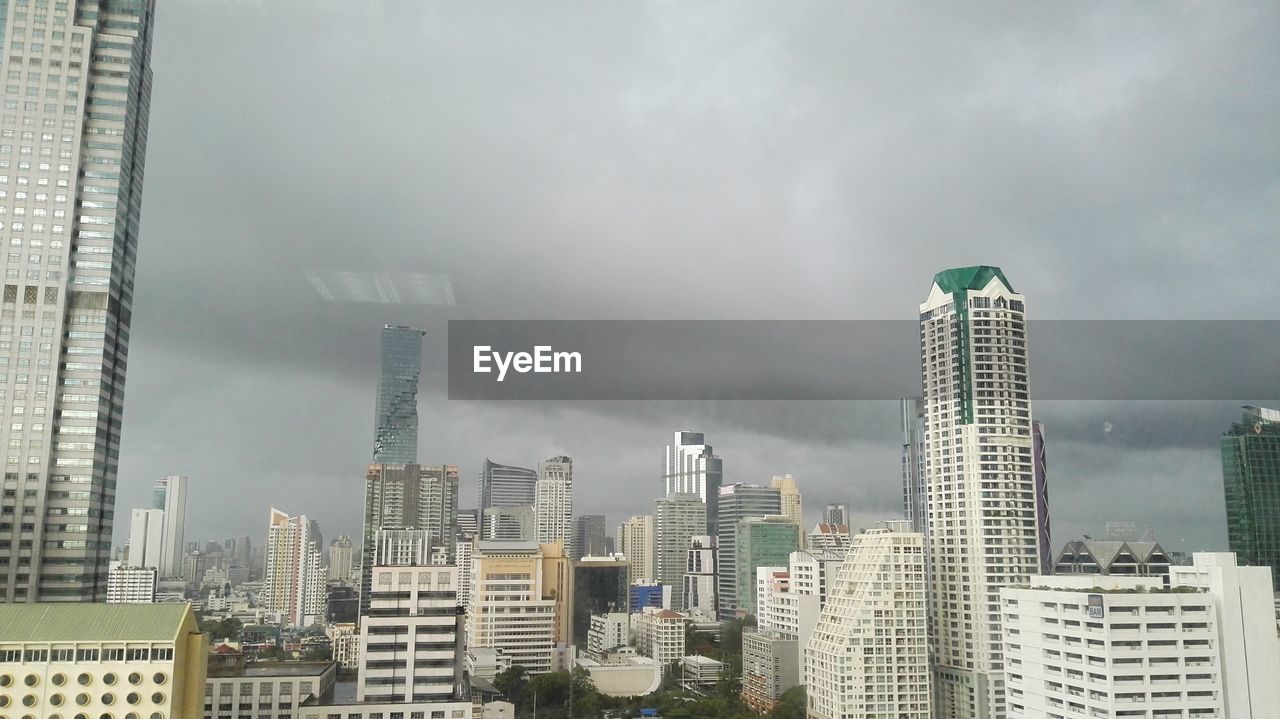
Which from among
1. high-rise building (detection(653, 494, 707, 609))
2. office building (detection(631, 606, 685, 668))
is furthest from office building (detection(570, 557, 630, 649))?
high-rise building (detection(653, 494, 707, 609))

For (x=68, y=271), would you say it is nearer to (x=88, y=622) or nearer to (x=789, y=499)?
(x=88, y=622)

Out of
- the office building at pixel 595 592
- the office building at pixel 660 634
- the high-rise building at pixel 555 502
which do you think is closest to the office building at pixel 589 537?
the high-rise building at pixel 555 502

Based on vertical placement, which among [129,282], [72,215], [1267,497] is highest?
[72,215]

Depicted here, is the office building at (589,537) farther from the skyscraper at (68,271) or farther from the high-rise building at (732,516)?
the skyscraper at (68,271)

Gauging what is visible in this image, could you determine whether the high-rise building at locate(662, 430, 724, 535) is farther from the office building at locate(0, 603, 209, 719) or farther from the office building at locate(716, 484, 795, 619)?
the office building at locate(0, 603, 209, 719)

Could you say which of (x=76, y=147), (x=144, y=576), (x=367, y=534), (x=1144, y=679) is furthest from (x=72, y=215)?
(x=1144, y=679)

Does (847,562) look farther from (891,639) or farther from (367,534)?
(367,534)
